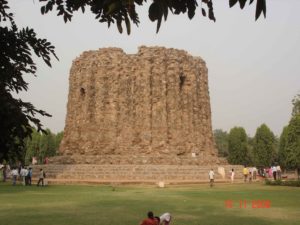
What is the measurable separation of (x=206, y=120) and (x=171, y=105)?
417 centimetres

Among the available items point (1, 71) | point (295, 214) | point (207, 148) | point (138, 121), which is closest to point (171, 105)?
point (138, 121)

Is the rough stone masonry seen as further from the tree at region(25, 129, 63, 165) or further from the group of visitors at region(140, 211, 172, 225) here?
the tree at region(25, 129, 63, 165)

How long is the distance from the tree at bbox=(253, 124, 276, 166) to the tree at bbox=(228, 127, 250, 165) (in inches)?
44.7

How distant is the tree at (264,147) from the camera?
47.9 m

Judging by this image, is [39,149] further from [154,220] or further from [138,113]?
[154,220]

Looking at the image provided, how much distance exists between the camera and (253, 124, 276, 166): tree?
157 ft

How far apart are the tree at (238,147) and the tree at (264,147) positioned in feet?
3.73

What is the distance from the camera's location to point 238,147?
49438mm

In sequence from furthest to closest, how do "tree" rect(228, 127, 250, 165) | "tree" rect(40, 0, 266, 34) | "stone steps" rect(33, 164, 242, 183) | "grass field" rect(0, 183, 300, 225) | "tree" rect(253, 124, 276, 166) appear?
"tree" rect(228, 127, 250, 165)
"tree" rect(253, 124, 276, 166)
"stone steps" rect(33, 164, 242, 183)
"grass field" rect(0, 183, 300, 225)
"tree" rect(40, 0, 266, 34)

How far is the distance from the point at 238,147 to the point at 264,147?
296 cm

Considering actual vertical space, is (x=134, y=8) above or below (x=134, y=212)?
above

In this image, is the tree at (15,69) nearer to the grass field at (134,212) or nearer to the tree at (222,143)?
the grass field at (134,212)

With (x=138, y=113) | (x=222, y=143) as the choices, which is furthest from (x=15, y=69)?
(x=222, y=143)

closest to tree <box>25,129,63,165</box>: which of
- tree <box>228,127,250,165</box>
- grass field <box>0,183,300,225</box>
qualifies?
tree <box>228,127,250,165</box>
